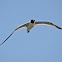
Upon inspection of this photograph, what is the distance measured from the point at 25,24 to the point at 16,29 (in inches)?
33.8

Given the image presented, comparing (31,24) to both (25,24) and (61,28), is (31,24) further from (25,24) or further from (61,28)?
(61,28)

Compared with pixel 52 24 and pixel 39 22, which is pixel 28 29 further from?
pixel 52 24

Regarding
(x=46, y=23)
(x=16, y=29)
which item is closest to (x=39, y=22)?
(x=46, y=23)

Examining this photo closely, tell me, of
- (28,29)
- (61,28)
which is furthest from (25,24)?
(61,28)

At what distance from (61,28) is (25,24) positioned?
10.5 feet

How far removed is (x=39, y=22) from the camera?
17.4 m

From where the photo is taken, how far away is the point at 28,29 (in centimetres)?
1695

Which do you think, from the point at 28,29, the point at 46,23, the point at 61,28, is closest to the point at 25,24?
the point at 28,29

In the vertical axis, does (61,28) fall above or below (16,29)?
above

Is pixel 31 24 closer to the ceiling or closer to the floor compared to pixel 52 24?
closer to the floor

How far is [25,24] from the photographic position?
1711cm

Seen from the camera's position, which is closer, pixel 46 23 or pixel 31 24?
pixel 31 24

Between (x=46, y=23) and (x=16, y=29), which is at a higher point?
(x=46, y=23)

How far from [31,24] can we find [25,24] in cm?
84
